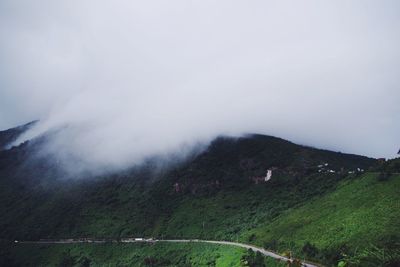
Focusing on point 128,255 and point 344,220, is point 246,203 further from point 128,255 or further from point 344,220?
point 344,220

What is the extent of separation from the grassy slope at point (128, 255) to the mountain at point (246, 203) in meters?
6.23

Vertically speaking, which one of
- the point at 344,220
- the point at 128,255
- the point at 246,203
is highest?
the point at 344,220

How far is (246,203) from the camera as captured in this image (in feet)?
464

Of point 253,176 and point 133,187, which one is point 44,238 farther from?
point 253,176

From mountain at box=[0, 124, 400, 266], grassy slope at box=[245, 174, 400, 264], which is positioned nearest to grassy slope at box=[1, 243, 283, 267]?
mountain at box=[0, 124, 400, 266]

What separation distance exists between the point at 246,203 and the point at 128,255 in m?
38.7

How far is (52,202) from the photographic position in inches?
7712

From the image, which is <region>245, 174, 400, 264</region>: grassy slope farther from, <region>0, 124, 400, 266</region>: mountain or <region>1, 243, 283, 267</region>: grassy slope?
<region>1, 243, 283, 267</region>: grassy slope

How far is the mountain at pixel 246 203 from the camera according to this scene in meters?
92.0

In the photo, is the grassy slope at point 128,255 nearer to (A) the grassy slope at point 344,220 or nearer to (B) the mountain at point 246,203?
(B) the mountain at point 246,203

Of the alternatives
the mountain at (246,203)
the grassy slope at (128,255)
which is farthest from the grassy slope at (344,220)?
the grassy slope at (128,255)

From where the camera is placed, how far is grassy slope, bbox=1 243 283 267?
365 ft

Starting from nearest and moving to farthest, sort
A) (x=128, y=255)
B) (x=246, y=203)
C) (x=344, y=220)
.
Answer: (x=344, y=220), (x=128, y=255), (x=246, y=203)

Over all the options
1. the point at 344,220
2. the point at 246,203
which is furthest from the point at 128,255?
the point at 344,220
